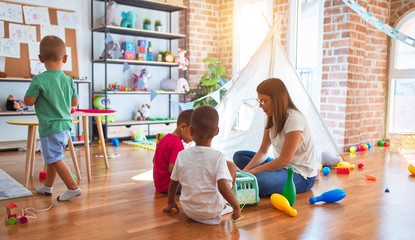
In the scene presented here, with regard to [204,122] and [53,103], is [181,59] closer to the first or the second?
[53,103]

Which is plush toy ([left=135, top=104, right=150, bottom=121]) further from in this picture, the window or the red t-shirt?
the window

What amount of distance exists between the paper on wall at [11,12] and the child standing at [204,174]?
3.17 metres

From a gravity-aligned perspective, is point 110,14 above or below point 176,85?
above

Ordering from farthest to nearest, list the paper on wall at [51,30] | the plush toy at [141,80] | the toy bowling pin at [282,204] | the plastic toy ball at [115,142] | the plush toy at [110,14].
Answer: the plush toy at [141,80], the plush toy at [110,14], the plastic toy ball at [115,142], the paper on wall at [51,30], the toy bowling pin at [282,204]

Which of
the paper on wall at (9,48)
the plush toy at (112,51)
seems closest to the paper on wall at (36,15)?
the paper on wall at (9,48)

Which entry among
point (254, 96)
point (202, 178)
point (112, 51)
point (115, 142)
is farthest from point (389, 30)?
point (112, 51)

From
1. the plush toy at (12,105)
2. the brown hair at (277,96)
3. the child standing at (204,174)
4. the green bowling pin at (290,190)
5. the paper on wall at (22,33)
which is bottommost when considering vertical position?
the green bowling pin at (290,190)

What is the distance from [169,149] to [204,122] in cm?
59

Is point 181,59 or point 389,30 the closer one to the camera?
point 389,30

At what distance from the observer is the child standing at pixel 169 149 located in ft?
7.20

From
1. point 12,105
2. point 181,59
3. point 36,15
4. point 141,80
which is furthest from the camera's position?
point 181,59

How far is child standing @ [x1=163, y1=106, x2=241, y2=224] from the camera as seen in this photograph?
172 cm

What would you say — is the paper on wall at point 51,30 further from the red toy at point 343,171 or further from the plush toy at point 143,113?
the red toy at point 343,171

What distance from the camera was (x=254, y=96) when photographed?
10.7 ft
